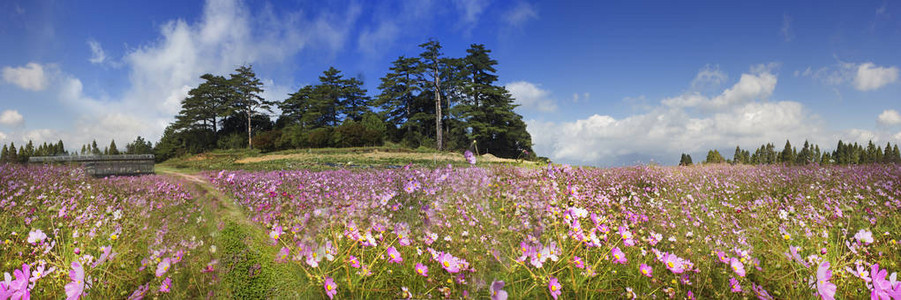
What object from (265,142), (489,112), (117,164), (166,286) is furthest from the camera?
(489,112)

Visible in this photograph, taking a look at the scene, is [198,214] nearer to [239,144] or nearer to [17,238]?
[17,238]

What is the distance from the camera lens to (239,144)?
1775cm

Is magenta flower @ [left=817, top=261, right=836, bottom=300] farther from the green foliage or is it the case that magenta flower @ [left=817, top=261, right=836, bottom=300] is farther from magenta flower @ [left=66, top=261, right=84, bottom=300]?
magenta flower @ [left=66, top=261, right=84, bottom=300]

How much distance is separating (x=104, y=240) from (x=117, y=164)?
82.3 inches

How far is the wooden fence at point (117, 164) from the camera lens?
4.30m

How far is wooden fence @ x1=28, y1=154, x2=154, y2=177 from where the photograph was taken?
4.30 metres

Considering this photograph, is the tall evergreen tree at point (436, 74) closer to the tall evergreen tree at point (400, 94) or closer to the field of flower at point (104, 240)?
the tall evergreen tree at point (400, 94)

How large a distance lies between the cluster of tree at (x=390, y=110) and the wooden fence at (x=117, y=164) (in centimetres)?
1576

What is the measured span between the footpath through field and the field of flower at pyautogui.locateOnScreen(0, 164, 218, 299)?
135 mm

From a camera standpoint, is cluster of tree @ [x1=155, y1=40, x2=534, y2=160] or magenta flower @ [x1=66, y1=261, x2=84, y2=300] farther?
cluster of tree @ [x1=155, y1=40, x2=534, y2=160]

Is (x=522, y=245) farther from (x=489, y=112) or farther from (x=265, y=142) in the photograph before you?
(x=489, y=112)

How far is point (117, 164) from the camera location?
450cm

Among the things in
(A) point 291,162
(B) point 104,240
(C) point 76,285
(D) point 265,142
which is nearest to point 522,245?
(C) point 76,285

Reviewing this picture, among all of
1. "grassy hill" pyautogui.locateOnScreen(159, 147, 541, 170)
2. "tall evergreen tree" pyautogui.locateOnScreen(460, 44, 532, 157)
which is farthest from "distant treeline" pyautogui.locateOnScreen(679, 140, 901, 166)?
"grassy hill" pyautogui.locateOnScreen(159, 147, 541, 170)
